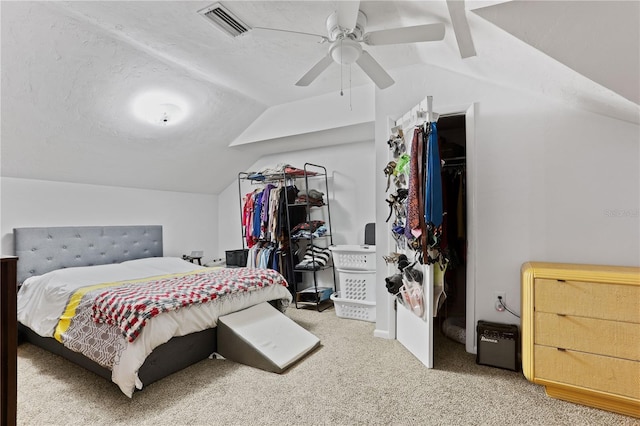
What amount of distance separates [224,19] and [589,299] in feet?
9.17

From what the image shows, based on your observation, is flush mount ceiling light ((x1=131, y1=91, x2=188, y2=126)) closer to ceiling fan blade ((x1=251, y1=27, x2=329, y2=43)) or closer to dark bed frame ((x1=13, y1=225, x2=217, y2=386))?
ceiling fan blade ((x1=251, y1=27, x2=329, y2=43))

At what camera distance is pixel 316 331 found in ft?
10.1

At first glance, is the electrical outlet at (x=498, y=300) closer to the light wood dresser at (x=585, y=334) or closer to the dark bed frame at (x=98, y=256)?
the light wood dresser at (x=585, y=334)

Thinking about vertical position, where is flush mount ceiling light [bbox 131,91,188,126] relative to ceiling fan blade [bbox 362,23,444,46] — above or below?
above

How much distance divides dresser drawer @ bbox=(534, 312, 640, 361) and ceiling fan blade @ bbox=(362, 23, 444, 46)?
172cm

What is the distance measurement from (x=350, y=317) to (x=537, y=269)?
6.37 feet

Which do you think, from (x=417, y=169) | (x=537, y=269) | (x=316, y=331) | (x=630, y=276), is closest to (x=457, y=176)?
(x=417, y=169)

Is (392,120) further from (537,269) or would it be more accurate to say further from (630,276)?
(630,276)

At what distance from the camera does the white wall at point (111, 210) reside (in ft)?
10.0

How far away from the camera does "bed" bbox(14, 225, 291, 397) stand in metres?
2.01

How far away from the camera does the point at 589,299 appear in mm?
1854

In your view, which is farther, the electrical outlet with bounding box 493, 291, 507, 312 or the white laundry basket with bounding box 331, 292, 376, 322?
the white laundry basket with bounding box 331, 292, 376, 322

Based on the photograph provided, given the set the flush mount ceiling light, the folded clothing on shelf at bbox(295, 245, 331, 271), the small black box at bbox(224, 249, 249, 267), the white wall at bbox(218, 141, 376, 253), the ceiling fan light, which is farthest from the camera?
the small black box at bbox(224, 249, 249, 267)

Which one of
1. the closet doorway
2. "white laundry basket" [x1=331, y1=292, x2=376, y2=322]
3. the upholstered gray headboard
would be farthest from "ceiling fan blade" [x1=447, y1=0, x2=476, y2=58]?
the upholstered gray headboard
